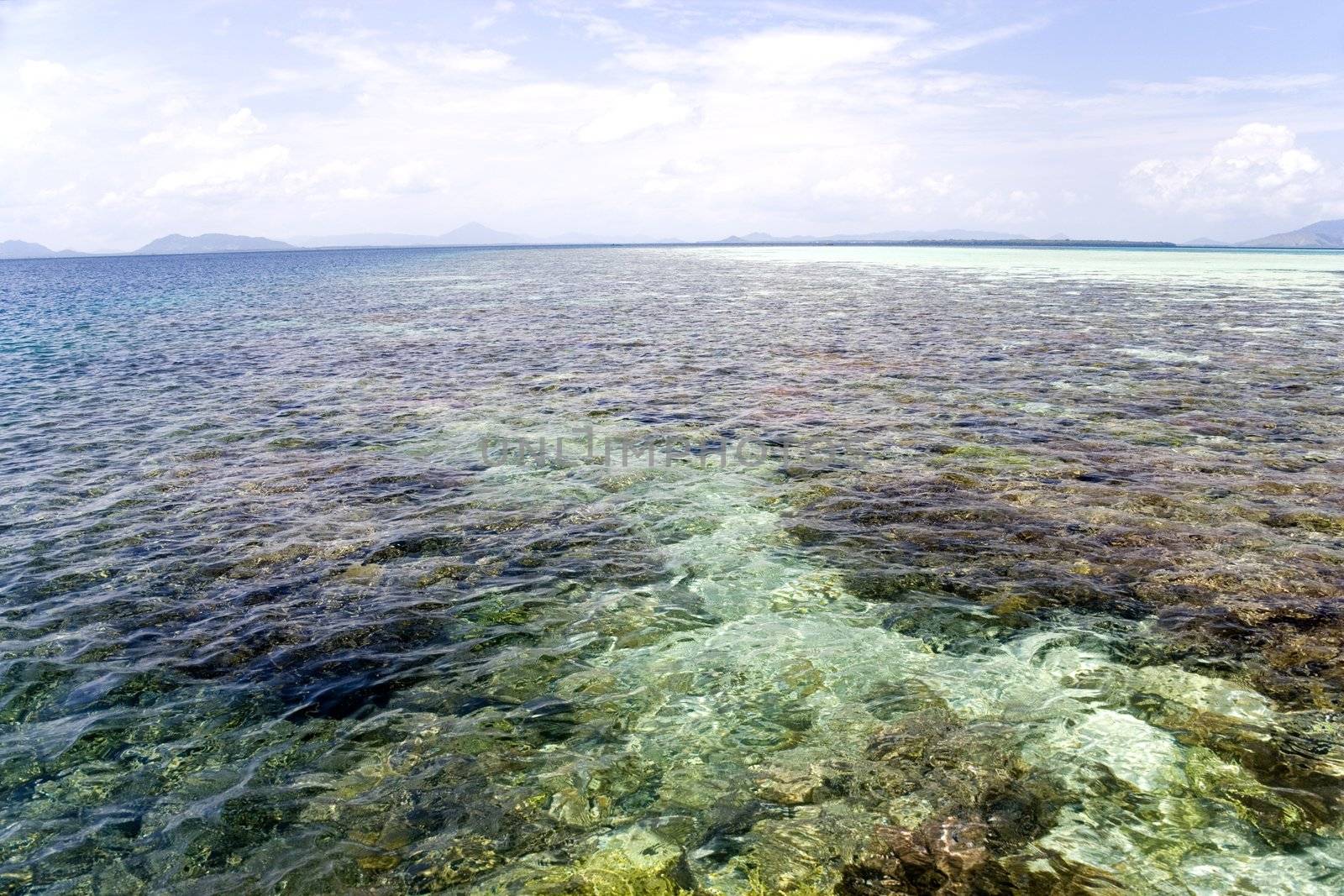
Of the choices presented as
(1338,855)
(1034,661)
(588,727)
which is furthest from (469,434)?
(1338,855)

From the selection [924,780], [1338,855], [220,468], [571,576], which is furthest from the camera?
[220,468]

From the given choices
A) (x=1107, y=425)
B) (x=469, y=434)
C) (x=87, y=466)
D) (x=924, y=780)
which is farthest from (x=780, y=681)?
(x=87, y=466)

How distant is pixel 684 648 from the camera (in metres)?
9.95

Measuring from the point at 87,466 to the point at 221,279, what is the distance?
363 ft

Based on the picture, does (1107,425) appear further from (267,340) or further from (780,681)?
(267,340)

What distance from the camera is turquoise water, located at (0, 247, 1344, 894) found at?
646 cm

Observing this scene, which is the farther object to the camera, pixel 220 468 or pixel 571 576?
pixel 220 468

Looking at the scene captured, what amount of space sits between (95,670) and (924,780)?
9959mm

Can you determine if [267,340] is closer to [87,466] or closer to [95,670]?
[87,466]

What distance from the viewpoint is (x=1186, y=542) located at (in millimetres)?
12102

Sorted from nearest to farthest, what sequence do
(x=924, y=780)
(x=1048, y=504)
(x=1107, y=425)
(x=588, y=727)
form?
(x=924, y=780), (x=588, y=727), (x=1048, y=504), (x=1107, y=425)

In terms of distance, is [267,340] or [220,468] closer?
[220,468]

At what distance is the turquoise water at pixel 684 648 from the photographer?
6461 millimetres

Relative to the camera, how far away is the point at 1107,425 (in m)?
19.4
